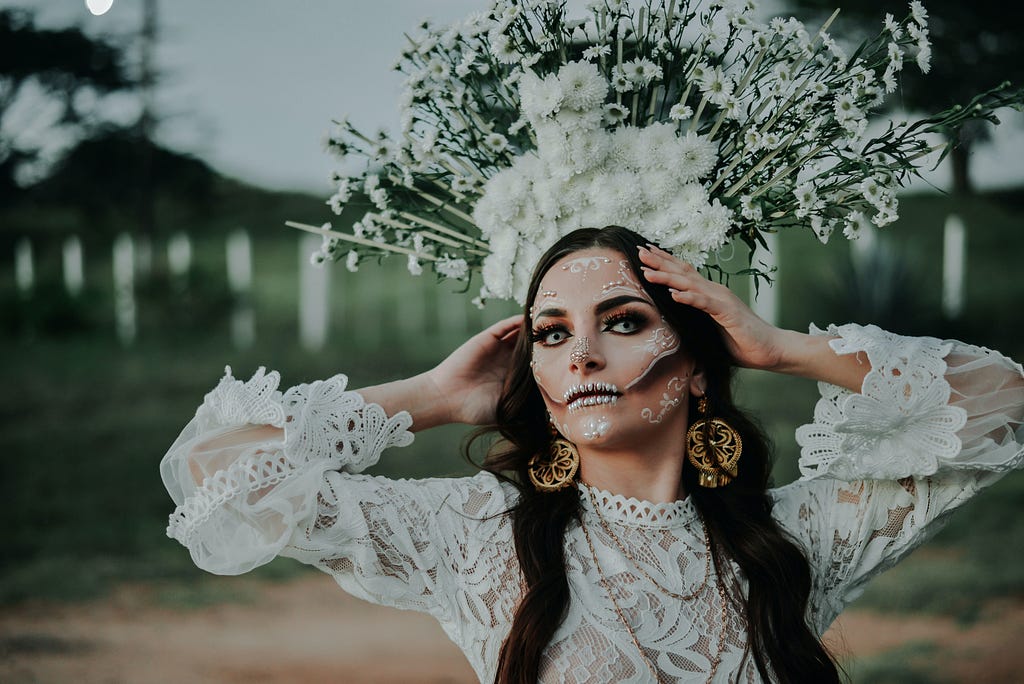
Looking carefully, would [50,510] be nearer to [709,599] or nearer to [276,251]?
[276,251]

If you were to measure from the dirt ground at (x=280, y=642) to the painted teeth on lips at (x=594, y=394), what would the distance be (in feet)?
14.2

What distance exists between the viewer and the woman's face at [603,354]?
7.33 feet

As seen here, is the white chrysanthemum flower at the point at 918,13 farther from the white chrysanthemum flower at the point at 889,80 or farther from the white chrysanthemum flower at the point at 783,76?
the white chrysanthemum flower at the point at 783,76

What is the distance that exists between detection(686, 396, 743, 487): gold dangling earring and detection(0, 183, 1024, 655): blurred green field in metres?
5.47

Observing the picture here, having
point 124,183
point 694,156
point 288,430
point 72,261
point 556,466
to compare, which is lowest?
point 556,466

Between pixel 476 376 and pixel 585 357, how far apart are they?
17.0 inches

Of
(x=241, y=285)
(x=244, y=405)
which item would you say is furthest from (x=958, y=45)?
(x=244, y=405)

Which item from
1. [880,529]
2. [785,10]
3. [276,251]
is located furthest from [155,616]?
[785,10]

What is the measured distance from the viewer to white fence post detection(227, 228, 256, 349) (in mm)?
11281

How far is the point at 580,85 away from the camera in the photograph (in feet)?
7.79

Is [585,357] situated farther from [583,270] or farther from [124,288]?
[124,288]

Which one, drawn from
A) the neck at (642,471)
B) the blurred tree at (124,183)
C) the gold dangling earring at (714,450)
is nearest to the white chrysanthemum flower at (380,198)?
the neck at (642,471)

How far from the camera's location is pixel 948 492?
2.33 m

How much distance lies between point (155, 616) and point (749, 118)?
6264 mm
